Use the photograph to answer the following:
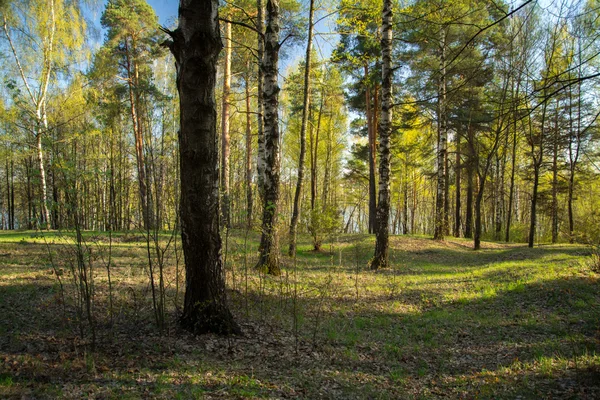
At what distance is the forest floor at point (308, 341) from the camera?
3.31 metres

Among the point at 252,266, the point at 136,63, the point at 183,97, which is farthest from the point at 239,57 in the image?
the point at 183,97

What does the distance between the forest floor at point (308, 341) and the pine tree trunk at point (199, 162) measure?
0.96 feet

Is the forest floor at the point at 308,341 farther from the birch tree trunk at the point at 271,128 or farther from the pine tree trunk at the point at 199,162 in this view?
the birch tree trunk at the point at 271,128

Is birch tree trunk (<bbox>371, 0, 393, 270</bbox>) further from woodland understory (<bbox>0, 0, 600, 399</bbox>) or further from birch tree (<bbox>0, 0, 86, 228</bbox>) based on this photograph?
birch tree (<bbox>0, 0, 86, 228</bbox>)

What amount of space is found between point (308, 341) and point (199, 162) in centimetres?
286

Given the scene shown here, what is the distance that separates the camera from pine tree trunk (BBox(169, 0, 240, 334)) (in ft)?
12.5

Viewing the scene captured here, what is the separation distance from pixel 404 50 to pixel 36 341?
1833cm

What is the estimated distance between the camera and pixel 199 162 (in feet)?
12.9

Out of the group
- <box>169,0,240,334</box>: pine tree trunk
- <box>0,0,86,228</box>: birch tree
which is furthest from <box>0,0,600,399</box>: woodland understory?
<box>0,0,86,228</box>: birch tree

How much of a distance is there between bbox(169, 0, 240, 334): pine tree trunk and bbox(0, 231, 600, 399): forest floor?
29 cm

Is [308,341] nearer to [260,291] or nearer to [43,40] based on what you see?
[260,291]

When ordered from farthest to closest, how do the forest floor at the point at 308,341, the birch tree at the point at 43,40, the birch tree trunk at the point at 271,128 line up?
the birch tree at the point at 43,40, the birch tree trunk at the point at 271,128, the forest floor at the point at 308,341

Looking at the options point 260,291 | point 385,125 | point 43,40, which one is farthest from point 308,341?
point 43,40

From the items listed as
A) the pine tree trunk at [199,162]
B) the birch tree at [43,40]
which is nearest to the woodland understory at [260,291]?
the pine tree trunk at [199,162]
